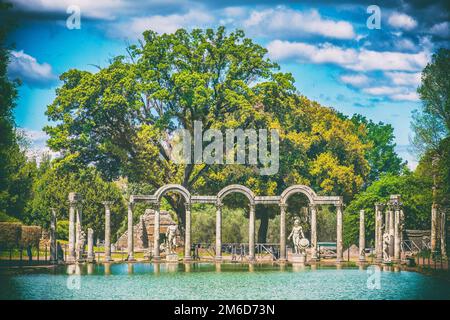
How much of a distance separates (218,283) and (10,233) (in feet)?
47.5

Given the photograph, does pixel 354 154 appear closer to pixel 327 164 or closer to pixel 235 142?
pixel 327 164

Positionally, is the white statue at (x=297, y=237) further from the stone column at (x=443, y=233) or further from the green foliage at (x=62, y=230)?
the green foliage at (x=62, y=230)

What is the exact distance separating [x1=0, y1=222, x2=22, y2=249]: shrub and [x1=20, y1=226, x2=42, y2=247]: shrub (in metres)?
0.64

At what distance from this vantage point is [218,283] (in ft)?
147

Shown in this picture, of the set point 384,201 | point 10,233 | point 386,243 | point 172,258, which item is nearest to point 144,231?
point 172,258

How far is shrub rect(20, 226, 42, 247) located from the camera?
54562 millimetres

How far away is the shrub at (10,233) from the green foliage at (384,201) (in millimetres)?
27538

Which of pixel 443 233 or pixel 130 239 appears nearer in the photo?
pixel 443 233

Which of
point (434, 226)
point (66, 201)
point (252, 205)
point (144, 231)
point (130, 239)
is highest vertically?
point (66, 201)

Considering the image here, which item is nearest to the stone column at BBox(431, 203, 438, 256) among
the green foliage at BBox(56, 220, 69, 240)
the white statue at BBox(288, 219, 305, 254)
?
the white statue at BBox(288, 219, 305, 254)

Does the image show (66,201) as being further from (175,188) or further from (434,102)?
(434,102)

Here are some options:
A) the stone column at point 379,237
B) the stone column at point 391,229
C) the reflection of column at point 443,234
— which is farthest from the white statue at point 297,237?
the reflection of column at point 443,234

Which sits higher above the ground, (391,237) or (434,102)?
(434,102)
